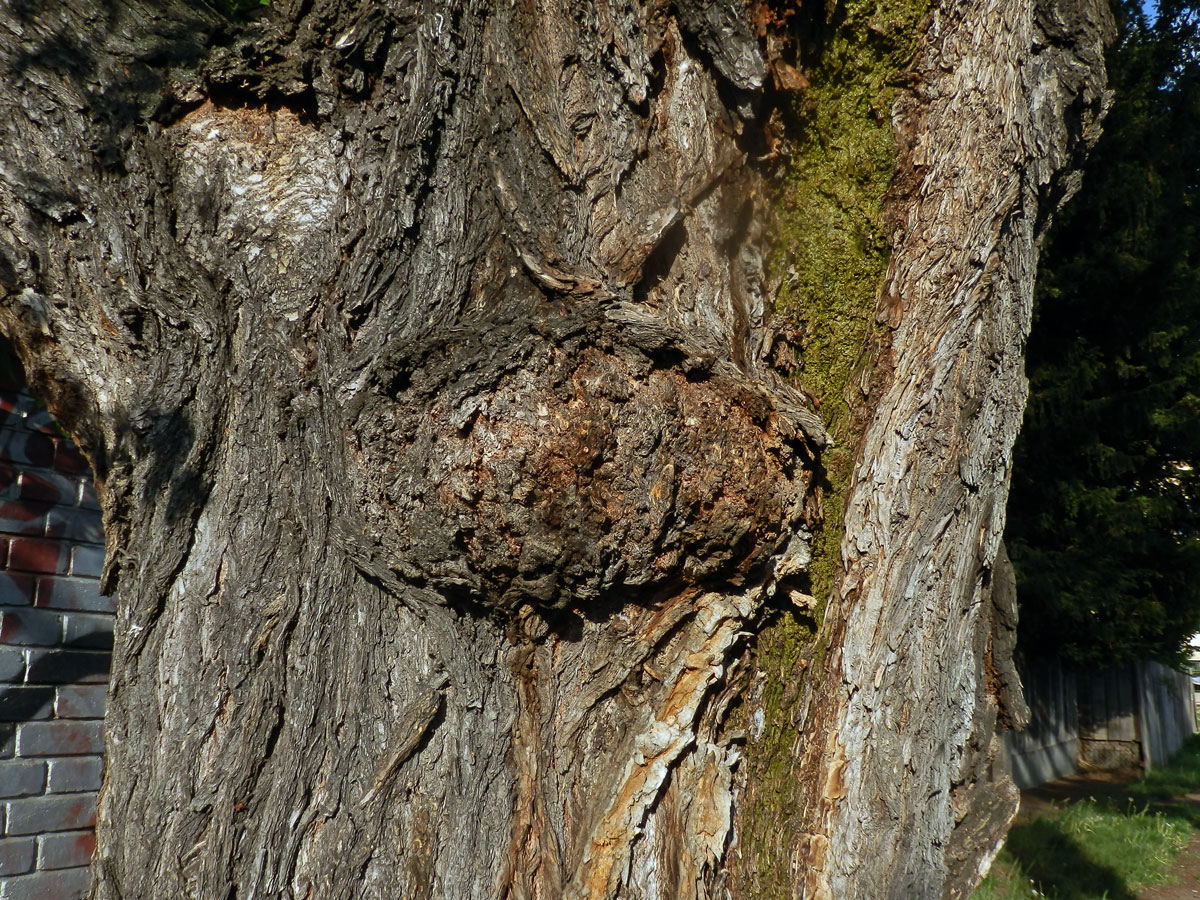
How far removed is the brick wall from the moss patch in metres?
3.66

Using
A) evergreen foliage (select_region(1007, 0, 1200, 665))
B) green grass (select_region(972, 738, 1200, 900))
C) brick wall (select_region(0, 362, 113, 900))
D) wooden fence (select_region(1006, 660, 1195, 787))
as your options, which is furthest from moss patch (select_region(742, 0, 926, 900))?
wooden fence (select_region(1006, 660, 1195, 787))

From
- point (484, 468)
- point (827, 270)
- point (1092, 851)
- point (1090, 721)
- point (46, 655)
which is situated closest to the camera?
point (484, 468)

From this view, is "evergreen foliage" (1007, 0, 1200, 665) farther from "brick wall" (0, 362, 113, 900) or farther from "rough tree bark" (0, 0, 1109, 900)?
"brick wall" (0, 362, 113, 900)

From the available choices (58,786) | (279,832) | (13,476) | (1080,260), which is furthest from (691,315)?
(1080,260)

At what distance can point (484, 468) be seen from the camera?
1771mm

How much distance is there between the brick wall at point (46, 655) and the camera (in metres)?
4.06

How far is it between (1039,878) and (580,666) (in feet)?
19.5

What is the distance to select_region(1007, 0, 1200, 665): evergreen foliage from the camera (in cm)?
801

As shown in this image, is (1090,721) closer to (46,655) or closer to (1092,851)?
(1092,851)

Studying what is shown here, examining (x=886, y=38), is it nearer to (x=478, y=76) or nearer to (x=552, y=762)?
(x=478, y=76)

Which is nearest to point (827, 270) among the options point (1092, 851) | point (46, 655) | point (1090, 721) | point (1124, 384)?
point (46, 655)

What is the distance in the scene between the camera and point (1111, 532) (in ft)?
26.5

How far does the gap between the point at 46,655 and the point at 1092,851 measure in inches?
288

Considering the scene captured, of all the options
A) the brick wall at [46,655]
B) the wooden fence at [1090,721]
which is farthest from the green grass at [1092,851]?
the brick wall at [46,655]
